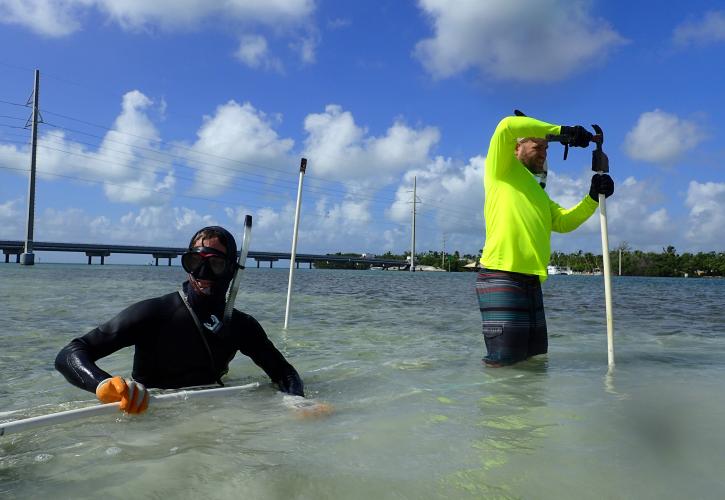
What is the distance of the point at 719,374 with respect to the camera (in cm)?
495

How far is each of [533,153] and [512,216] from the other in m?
0.81

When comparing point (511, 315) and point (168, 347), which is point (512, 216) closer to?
point (511, 315)

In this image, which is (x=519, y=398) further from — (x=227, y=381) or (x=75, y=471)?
(x=75, y=471)

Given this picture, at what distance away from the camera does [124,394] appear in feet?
9.45

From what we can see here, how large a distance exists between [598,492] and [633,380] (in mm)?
2852

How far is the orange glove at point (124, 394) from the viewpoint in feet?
9.45

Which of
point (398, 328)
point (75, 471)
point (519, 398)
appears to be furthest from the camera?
point (398, 328)

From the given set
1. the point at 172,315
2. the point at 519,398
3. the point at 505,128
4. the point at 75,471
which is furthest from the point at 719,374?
the point at 75,471

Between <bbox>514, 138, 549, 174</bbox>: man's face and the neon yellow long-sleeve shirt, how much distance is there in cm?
23

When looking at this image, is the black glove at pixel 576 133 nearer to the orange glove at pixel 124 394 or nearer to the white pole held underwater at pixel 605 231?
the white pole held underwater at pixel 605 231

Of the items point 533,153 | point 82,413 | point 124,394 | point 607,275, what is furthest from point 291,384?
point 607,275

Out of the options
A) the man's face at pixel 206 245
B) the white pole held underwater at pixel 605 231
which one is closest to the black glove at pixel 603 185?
the white pole held underwater at pixel 605 231

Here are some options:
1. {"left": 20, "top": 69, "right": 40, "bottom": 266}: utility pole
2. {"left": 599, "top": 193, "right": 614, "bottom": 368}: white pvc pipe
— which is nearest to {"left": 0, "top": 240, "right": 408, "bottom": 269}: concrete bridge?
{"left": 20, "top": 69, "right": 40, "bottom": 266}: utility pole

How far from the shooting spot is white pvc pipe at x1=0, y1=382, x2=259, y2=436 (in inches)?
103
